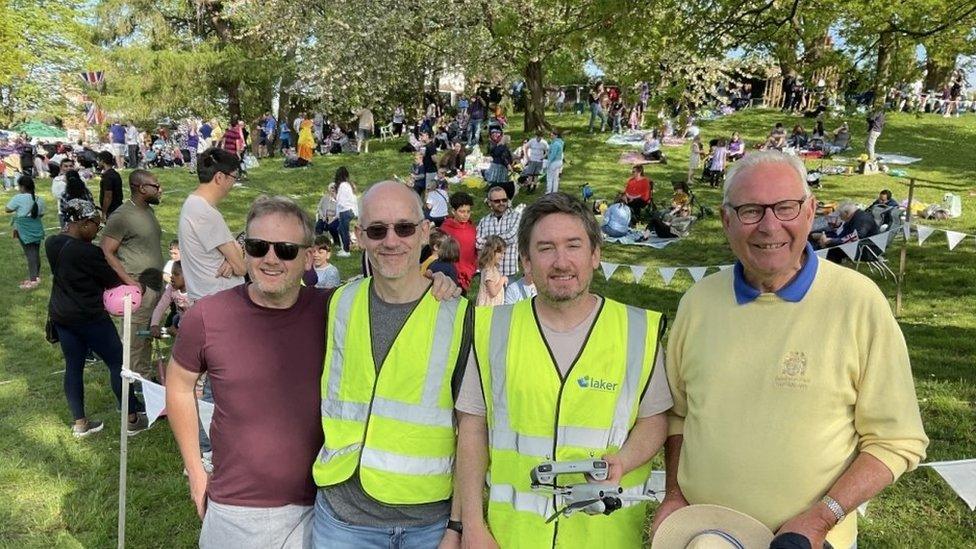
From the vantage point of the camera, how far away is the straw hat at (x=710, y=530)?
1860mm

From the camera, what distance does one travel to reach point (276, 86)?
102 ft

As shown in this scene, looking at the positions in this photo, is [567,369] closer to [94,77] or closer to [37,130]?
[94,77]

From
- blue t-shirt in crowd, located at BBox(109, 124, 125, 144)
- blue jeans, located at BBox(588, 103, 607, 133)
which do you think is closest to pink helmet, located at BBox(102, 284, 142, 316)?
blue jeans, located at BBox(588, 103, 607, 133)

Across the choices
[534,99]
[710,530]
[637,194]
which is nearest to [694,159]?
[637,194]

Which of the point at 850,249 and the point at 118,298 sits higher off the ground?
the point at 118,298

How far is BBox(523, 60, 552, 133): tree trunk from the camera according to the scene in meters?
20.9

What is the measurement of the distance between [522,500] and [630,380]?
525 mm

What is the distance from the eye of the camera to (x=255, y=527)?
235 centimetres

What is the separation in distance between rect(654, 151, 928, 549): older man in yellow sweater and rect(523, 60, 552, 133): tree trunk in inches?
752

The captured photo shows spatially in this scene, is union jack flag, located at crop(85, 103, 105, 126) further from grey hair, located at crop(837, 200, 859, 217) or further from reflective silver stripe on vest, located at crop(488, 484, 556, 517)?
reflective silver stripe on vest, located at crop(488, 484, 556, 517)

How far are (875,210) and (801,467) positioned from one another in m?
11.4

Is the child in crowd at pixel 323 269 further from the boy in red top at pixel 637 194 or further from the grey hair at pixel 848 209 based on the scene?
the grey hair at pixel 848 209

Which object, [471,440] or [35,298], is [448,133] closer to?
[35,298]

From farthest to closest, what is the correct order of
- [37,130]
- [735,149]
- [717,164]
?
[37,130]
[735,149]
[717,164]
